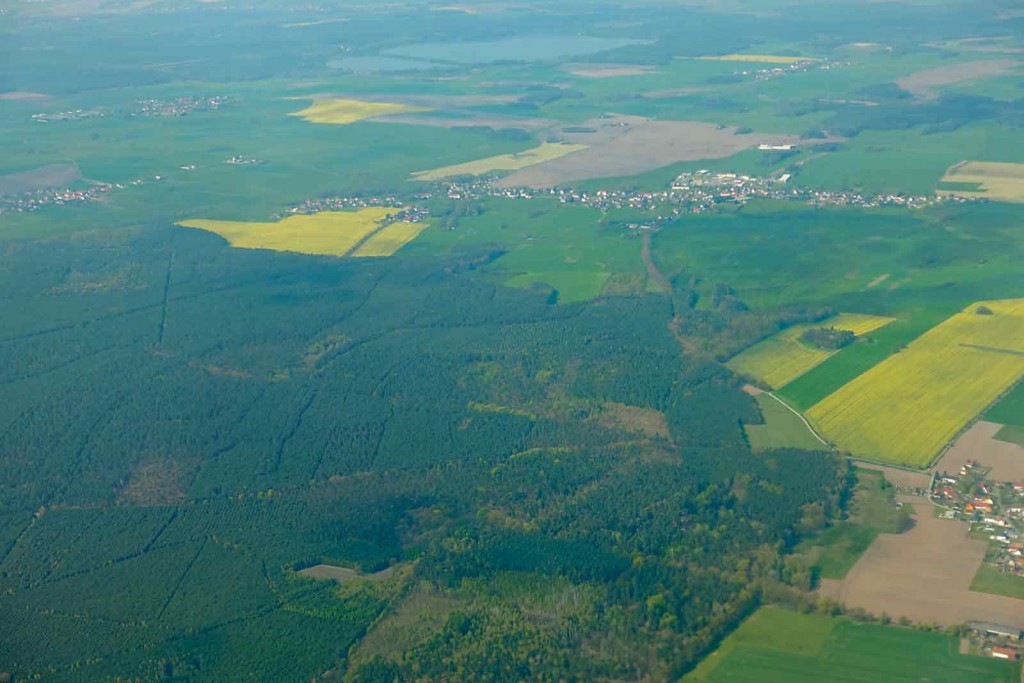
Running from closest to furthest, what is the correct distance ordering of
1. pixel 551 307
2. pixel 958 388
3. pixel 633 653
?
pixel 633 653, pixel 958 388, pixel 551 307

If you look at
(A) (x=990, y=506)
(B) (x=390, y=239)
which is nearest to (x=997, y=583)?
(A) (x=990, y=506)

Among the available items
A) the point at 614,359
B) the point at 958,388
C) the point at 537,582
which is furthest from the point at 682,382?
the point at 537,582

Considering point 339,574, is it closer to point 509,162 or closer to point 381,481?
point 381,481

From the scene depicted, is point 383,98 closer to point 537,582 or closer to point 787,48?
point 787,48

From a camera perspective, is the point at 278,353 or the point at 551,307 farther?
the point at 551,307

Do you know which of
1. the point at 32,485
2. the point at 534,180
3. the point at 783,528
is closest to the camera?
the point at 783,528

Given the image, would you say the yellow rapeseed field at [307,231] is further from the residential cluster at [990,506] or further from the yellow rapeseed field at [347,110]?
the residential cluster at [990,506]

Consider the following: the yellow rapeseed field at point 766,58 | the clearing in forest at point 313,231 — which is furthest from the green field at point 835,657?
the yellow rapeseed field at point 766,58
